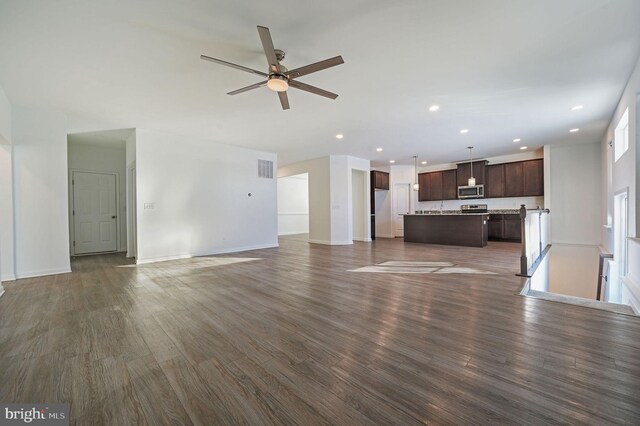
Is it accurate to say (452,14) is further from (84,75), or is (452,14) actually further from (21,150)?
(21,150)

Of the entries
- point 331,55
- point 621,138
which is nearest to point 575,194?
point 621,138

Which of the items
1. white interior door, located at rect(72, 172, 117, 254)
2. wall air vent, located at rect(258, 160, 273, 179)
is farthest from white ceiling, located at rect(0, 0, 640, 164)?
white interior door, located at rect(72, 172, 117, 254)

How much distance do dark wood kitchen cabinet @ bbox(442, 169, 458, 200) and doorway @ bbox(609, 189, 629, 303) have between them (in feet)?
15.1

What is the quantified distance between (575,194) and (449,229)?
3478 millimetres

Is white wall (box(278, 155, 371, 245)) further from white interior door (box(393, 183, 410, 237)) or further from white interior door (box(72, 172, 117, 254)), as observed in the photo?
white interior door (box(72, 172, 117, 254))

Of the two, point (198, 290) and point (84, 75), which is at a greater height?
point (84, 75)

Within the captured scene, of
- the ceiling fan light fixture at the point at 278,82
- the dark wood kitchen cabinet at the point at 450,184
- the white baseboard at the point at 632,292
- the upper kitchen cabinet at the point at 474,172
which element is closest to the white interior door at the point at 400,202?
the dark wood kitchen cabinet at the point at 450,184

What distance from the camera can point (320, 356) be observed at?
5.76ft

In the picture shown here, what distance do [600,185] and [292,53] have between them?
8.77m

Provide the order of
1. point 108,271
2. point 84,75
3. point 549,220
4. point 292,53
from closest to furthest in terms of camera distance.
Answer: point 292,53, point 84,75, point 108,271, point 549,220

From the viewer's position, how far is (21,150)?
4.15 m

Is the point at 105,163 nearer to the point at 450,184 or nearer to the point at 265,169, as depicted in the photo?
the point at 265,169

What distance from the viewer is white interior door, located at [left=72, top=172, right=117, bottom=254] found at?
6324mm

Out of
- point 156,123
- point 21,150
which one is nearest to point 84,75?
point 156,123
